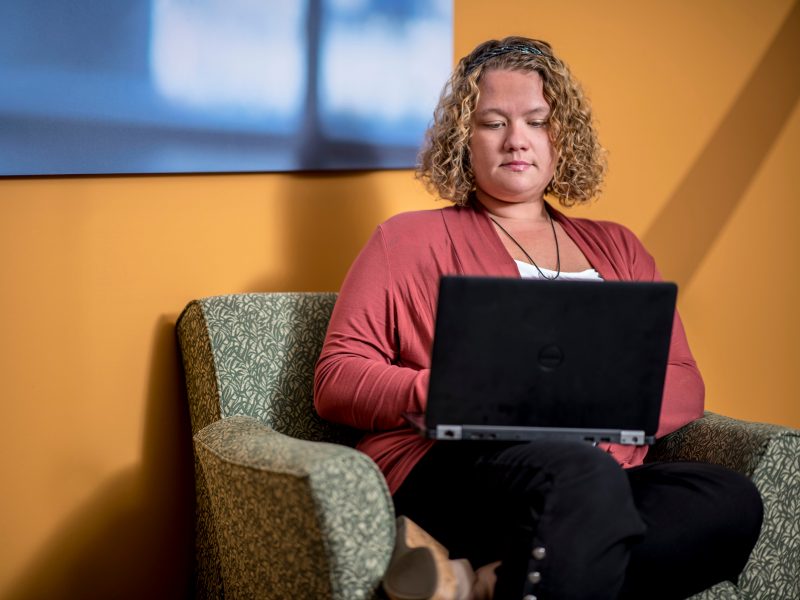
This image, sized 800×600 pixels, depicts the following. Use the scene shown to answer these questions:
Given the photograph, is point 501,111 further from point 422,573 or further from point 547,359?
point 422,573

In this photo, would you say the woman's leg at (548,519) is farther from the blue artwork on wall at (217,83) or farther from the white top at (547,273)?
the blue artwork on wall at (217,83)

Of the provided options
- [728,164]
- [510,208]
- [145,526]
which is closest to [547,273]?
[510,208]

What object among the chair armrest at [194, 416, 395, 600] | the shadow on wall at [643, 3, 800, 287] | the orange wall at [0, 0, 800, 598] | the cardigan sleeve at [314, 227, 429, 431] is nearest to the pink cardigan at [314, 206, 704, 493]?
the cardigan sleeve at [314, 227, 429, 431]

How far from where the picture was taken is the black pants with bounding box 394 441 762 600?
4.58ft

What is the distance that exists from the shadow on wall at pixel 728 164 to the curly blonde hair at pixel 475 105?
646 mm

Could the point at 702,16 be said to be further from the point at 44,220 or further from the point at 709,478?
the point at 44,220

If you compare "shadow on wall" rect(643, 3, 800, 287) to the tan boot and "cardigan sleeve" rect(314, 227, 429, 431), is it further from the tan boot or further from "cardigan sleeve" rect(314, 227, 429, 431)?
the tan boot

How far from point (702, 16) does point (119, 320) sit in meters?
1.80

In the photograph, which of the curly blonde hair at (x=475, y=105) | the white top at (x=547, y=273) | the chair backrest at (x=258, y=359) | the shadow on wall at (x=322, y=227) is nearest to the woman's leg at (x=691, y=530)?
the white top at (x=547, y=273)

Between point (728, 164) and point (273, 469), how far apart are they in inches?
72.1

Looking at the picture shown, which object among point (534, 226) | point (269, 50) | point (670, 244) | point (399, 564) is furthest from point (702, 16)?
point (399, 564)

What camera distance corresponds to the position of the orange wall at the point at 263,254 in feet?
5.96

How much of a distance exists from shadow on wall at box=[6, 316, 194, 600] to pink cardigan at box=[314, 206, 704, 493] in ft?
1.20

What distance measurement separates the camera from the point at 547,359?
56.4 inches
